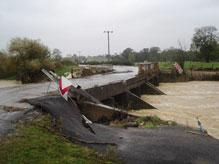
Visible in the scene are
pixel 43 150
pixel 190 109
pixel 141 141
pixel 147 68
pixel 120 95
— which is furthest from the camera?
pixel 147 68

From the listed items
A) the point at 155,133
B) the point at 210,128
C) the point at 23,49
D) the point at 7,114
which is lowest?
the point at 210,128

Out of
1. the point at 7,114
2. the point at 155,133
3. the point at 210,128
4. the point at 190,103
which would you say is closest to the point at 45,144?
the point at 7,114

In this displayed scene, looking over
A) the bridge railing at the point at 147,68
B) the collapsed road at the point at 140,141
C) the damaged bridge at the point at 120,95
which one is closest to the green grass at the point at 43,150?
the collapsed road at the point at 140,141

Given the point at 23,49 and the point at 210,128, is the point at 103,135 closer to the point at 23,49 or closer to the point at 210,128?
the point at 210,128

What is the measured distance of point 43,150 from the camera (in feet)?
22.3

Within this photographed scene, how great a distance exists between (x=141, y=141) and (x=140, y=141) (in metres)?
0.03

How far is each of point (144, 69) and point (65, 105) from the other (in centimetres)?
2484

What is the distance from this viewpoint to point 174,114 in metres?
20.0

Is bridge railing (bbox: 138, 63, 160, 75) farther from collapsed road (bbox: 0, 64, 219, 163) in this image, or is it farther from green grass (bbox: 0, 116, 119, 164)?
green grass (bbox: 0, 116, 119, 164)

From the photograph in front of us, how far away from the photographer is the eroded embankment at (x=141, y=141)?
7.32 metres

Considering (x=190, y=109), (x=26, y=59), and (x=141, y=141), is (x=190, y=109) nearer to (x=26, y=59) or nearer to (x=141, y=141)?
(x=141, y=141)

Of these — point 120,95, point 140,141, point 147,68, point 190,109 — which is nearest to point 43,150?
point 140,141

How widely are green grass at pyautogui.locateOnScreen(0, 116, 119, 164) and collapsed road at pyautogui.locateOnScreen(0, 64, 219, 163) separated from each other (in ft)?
1.85

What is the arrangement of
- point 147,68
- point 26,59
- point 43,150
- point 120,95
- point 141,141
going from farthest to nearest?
point 147,68
point 26,59
point 120,95
point 141,141
point 43,150
